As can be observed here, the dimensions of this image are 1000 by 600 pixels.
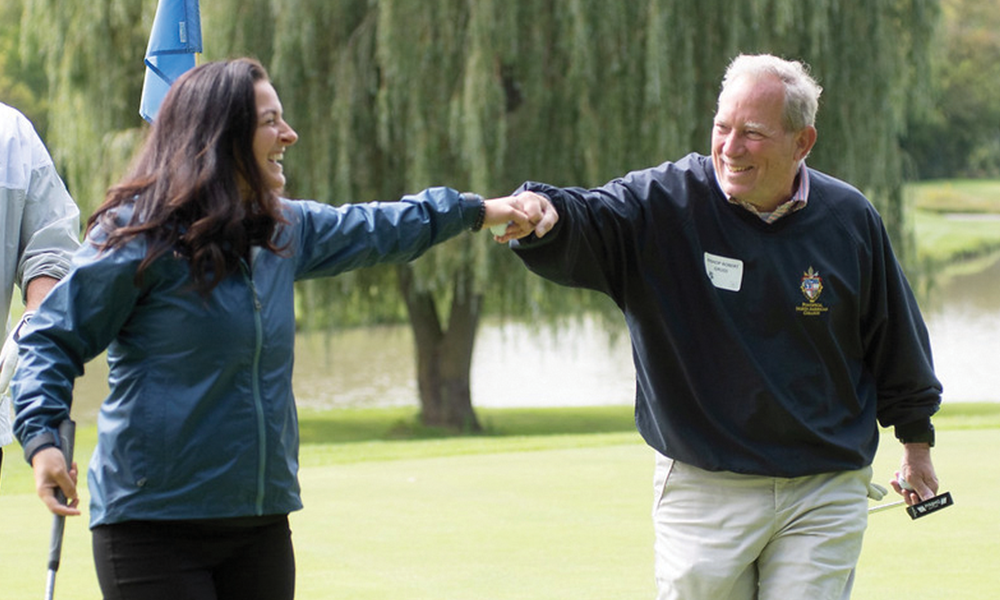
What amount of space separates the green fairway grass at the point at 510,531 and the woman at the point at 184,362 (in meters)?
2.19

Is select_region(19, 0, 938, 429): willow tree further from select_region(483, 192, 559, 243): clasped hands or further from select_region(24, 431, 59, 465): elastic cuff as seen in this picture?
select_region(24, 431, 59, 465): elastic cuff

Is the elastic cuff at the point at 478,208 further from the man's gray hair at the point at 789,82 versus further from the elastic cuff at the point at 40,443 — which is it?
the elastic cuff at the point at 40,443

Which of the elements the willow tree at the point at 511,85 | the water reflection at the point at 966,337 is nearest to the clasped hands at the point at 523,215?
the willow tree at the point at 511,85

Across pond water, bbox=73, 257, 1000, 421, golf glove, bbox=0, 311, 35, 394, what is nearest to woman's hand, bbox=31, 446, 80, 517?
golf glove, bbox=0, 311, 35, 394

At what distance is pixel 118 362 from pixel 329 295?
1138cm

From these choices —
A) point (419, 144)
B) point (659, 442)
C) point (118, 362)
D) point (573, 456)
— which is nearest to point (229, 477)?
point (118, 362)

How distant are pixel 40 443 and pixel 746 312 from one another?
4.98ft

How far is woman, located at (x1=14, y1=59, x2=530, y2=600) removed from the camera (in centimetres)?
246

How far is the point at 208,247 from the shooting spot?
2.47 meters

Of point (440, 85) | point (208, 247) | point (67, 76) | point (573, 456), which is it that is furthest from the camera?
point (67, 76)

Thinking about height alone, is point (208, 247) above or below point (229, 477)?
above

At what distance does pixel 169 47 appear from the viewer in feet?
18.2

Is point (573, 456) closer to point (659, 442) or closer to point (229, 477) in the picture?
point (659, 442)

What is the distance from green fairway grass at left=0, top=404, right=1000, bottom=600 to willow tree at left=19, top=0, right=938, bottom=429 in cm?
433
